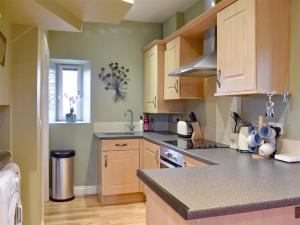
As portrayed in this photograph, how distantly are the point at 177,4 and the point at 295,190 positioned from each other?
116 inches

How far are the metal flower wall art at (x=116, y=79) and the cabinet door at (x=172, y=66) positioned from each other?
805mm

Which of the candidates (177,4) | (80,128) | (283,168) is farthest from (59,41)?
(283,168)

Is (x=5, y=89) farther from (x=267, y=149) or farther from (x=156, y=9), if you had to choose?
(x=156, y=9)

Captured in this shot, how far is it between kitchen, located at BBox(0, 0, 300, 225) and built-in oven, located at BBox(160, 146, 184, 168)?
0.4 inches

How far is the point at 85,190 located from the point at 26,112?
6.55 ft

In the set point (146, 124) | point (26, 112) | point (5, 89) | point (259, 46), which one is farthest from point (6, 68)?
point (146, 124)

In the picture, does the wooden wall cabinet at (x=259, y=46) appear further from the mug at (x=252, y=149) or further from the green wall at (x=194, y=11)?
the green wall at (x=194, y=11)

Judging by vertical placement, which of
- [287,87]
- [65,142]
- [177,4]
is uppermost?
[177,4]

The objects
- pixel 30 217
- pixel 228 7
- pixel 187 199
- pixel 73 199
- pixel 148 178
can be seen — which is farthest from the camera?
pixel 73 199

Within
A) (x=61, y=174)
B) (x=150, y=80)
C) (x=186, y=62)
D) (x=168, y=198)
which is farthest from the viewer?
(x=150, y=80)

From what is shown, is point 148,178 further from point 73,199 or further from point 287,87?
point 73,199

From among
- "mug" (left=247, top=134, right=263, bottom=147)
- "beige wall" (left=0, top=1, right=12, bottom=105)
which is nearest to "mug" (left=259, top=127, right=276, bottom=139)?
"mug" (left=247, top=134, right=263, bottom=147)

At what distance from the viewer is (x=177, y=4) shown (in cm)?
365

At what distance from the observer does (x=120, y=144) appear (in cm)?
369
